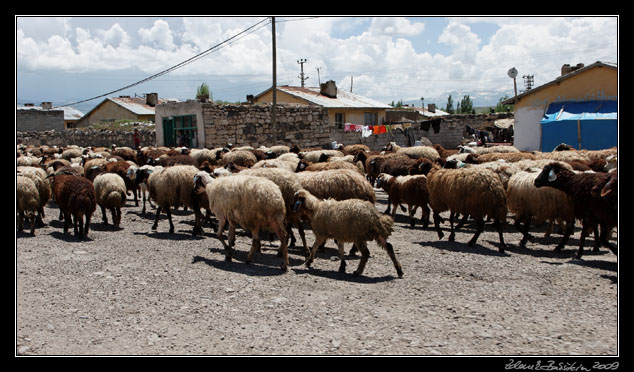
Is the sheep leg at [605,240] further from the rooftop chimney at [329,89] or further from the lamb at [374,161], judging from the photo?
the rooftop chimney at [329,89]

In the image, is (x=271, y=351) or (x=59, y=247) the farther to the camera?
(x=59, y=247)

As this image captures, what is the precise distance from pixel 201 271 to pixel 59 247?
319 cm

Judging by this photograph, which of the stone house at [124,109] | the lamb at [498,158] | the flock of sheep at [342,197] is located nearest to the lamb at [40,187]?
the flock of sheep at [342,197]

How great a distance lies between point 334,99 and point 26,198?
37.1m

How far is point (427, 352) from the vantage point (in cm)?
455

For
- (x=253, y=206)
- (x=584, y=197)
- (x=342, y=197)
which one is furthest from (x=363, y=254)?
(x=584, y=197)

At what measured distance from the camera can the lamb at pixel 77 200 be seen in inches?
397

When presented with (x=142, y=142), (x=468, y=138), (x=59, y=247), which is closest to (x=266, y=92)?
(x=142, y=142)

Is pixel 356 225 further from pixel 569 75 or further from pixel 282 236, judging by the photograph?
pixel 569 75

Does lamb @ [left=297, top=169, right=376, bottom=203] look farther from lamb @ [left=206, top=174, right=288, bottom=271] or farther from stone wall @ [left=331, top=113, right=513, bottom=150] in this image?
stone wall @ [left=331, top=113, right=513, bottom=150]

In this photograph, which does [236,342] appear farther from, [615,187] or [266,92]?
[266,92]

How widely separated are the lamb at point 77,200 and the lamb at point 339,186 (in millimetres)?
4160

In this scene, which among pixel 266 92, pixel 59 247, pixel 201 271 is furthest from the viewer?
pixel 266 92

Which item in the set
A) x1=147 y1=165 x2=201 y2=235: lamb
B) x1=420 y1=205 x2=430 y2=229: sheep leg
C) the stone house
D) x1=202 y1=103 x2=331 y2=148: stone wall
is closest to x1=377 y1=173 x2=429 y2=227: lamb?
x1=420 y1=205 x2=430 y2=229: sheep leg
